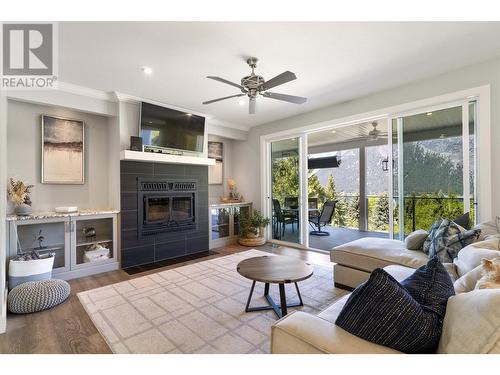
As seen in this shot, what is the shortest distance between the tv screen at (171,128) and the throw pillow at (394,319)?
364 centimetres

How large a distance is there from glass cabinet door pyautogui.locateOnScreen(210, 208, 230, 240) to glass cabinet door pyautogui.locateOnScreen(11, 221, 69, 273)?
237 centimetres

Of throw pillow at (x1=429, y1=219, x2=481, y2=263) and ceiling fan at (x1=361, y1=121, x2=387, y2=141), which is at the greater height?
ceiling fan at (x1=361, y1=121, x2=387, y2=141)

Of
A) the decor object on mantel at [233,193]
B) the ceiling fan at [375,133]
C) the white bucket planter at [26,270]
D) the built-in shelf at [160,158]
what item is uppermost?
the ceiling fan at [375,133]

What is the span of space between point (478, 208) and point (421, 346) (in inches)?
106

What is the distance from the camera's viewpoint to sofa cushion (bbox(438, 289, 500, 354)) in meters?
0.79

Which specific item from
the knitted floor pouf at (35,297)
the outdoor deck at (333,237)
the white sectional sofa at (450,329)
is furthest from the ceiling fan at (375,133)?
the knitted floor pouf at (35,297)

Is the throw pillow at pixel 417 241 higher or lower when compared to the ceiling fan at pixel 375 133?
lower

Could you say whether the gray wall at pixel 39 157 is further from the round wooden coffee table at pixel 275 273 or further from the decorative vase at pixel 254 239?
the round wooden coffee table at pixel 275 273

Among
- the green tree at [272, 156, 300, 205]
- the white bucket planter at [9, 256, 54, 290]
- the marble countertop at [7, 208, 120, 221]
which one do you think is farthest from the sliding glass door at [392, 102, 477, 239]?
the white bucket planter at [9, 256, 54, 290]

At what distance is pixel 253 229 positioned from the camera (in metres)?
4.99

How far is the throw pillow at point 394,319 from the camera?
2.97 feet

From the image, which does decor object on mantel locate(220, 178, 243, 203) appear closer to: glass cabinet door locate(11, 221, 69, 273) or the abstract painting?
the abstract painting

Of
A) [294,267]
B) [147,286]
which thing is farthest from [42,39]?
[294,267]

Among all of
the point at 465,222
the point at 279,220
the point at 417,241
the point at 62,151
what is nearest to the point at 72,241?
the point at 62,151
